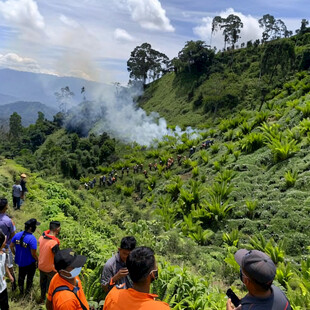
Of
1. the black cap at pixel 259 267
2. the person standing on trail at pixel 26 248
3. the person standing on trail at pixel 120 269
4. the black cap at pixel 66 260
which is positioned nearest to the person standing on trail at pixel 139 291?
the black cap at pixel 66 260

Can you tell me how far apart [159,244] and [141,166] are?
700 inches

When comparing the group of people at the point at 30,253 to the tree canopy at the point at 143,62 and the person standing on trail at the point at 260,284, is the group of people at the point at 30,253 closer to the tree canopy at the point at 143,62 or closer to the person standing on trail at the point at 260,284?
the person standing on trail at the point at 260,284

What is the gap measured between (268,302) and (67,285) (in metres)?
2.16

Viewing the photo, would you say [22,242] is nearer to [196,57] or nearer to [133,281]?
[133,281]

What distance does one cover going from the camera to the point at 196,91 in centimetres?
4531

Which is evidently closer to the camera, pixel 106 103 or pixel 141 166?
pixel 141 166

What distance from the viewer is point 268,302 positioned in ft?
8.12

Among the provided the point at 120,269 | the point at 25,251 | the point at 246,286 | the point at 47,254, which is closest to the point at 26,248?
the point at 25,251

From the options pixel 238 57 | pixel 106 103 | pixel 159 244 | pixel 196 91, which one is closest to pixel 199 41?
pixel 238 57

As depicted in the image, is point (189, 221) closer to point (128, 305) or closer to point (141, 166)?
point (128, 305)

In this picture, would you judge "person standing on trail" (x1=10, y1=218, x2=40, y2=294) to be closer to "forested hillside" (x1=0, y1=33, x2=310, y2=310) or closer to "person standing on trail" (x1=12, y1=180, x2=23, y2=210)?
"forested hillside" (x1=0, y1=33, x2=310, y2=310)

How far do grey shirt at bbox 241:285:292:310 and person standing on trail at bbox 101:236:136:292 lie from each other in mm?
1659

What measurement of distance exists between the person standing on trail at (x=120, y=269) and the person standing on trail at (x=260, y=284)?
5.39 ft

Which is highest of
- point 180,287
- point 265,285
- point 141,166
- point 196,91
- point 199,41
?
point 199,41
